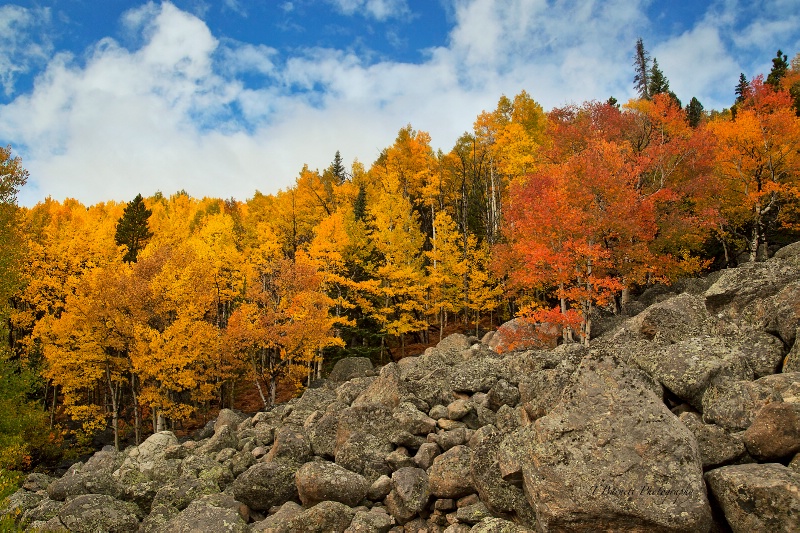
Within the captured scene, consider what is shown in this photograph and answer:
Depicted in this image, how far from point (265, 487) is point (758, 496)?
9.55m

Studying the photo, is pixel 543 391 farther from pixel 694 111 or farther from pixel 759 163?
pixel 694 111

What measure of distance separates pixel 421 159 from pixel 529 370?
29733 millimetres

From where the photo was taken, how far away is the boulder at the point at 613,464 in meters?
6.28

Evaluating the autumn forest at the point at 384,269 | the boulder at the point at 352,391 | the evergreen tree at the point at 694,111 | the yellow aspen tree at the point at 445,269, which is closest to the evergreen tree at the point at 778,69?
the evergreen tree at the point at 694,111

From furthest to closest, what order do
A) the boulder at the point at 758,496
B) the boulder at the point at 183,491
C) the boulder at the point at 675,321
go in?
the boulder at the point at 675,321, the boulder at the point at 183,491, the boulder at the point at 758,496

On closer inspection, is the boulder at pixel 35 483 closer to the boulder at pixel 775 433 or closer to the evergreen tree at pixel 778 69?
the boulder at pixel 775 433

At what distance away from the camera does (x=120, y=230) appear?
1706 inches

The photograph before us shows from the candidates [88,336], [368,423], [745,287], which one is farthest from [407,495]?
[88,336]

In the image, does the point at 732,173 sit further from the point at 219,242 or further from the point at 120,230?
the point at 120,230

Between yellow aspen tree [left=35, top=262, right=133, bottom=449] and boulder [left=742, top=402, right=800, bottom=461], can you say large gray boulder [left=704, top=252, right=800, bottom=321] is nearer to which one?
boulder [left=742, top=402, right=800, bottom=461]

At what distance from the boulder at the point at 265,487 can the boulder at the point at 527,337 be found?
36.9 feet

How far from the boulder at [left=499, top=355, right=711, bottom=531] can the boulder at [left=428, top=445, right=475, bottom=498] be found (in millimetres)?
2072

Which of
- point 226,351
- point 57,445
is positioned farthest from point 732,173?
point 57,445

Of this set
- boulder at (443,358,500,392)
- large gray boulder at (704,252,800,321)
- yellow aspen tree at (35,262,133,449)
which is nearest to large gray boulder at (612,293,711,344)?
large gray boulder at (704,252,800,321)
